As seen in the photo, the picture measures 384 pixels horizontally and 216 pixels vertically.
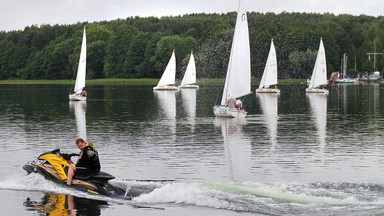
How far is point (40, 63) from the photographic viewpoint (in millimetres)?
195375

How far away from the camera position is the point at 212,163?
79.9ft

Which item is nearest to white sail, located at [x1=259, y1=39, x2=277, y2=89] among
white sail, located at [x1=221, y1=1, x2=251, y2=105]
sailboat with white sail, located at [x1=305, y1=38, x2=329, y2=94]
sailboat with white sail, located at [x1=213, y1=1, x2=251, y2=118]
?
sailboat with white sail, located at [x1=305, y1=38, x2=329, y2=94]

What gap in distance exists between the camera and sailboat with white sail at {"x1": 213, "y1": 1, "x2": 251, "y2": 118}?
4681cm

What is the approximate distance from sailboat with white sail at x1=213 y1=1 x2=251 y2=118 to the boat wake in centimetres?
2735

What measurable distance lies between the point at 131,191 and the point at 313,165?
8162 mm

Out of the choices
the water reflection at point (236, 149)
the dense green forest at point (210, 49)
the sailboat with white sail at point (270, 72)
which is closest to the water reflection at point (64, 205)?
the water reflection at point (236, 149)

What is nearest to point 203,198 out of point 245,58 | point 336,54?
point 245,58

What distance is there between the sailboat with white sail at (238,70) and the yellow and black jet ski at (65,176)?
2727 centimetres

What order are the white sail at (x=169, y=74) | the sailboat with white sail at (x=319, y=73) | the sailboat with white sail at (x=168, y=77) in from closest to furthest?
1. the sailboat with white sail at (x=319, y=73)
2. the sailboat with white sail at (x=168, y=77)
3. the white sail at (x=169, y=74)

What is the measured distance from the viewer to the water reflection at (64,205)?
1664 cm

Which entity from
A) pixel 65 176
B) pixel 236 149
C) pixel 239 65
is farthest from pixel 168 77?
pixel 65 176

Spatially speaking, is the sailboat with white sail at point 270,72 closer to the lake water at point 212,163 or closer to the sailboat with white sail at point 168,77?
the sailboat with white sail at point 168,77

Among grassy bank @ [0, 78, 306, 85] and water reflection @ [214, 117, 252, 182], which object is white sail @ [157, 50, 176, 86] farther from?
water reflection @ [214, 117, 252, 182]

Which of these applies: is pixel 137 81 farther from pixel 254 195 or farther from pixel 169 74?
pixel 254 195
